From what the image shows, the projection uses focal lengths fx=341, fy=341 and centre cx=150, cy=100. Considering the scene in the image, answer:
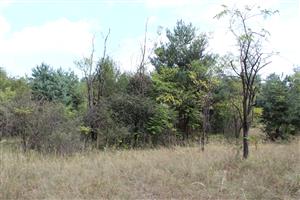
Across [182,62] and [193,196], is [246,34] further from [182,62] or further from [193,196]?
[182,62]

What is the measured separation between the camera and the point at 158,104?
16688 mm

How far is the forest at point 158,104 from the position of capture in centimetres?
1009

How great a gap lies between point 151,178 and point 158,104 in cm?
1035

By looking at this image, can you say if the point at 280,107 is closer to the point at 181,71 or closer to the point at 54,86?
the point at 181,71

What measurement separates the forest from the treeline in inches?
1.6

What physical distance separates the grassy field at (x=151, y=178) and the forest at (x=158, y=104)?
0.30 meters

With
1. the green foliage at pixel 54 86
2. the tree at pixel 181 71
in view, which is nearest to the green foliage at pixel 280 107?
the tree at pixel 181 71

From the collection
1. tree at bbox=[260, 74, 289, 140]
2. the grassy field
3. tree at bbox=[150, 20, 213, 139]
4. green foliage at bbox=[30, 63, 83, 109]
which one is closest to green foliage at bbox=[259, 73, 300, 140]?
tree at bbox=[260, 74, 289, 140]

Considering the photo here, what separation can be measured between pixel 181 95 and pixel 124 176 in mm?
12095

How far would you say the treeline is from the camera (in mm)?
10750

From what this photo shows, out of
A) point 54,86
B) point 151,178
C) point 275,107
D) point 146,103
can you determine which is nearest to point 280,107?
A: point 275,107

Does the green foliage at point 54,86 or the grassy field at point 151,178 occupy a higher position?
the green foliage at point 54,86

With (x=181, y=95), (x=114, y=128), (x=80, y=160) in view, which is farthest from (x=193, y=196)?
(x=181, y=95)

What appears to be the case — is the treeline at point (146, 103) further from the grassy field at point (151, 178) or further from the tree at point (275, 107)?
the grassy field at point (151, 178)
